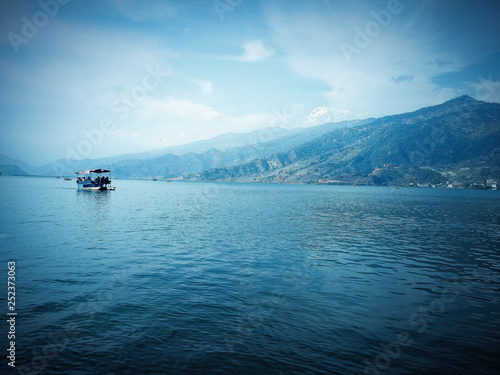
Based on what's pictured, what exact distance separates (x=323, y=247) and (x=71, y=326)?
2605 centimetres

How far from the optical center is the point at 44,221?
44.8m

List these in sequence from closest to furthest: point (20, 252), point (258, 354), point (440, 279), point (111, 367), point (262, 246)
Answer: point (111, 367) < point (258, 354) < point (440, 279) < point (20, 252) < point (262, 246)

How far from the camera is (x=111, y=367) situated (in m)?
10.6

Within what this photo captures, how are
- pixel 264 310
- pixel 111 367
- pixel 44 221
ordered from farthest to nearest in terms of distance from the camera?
1. pixel 44 221
2. pixel 264 310
3. pixel 111 367

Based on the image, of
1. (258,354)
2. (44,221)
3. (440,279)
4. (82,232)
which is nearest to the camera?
(258,354)

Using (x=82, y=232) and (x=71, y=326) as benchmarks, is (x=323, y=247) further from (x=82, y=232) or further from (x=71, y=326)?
(x=82, y=232)

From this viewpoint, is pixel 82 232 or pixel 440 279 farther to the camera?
pixel 82 232

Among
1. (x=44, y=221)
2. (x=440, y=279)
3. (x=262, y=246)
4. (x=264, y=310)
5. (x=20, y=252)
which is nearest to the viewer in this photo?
(x=264, y=310)

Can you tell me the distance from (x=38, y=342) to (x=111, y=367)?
173 inches

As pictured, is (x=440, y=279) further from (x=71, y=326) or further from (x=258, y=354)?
(x=71, y=326)

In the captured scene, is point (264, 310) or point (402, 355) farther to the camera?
point (264, 310)

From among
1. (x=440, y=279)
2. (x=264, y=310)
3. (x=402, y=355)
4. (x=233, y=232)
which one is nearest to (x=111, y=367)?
(x=264, y=310)

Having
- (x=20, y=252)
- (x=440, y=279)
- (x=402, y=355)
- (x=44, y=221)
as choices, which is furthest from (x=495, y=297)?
(x=44, y=221)

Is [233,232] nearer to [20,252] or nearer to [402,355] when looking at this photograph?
[20,252]
